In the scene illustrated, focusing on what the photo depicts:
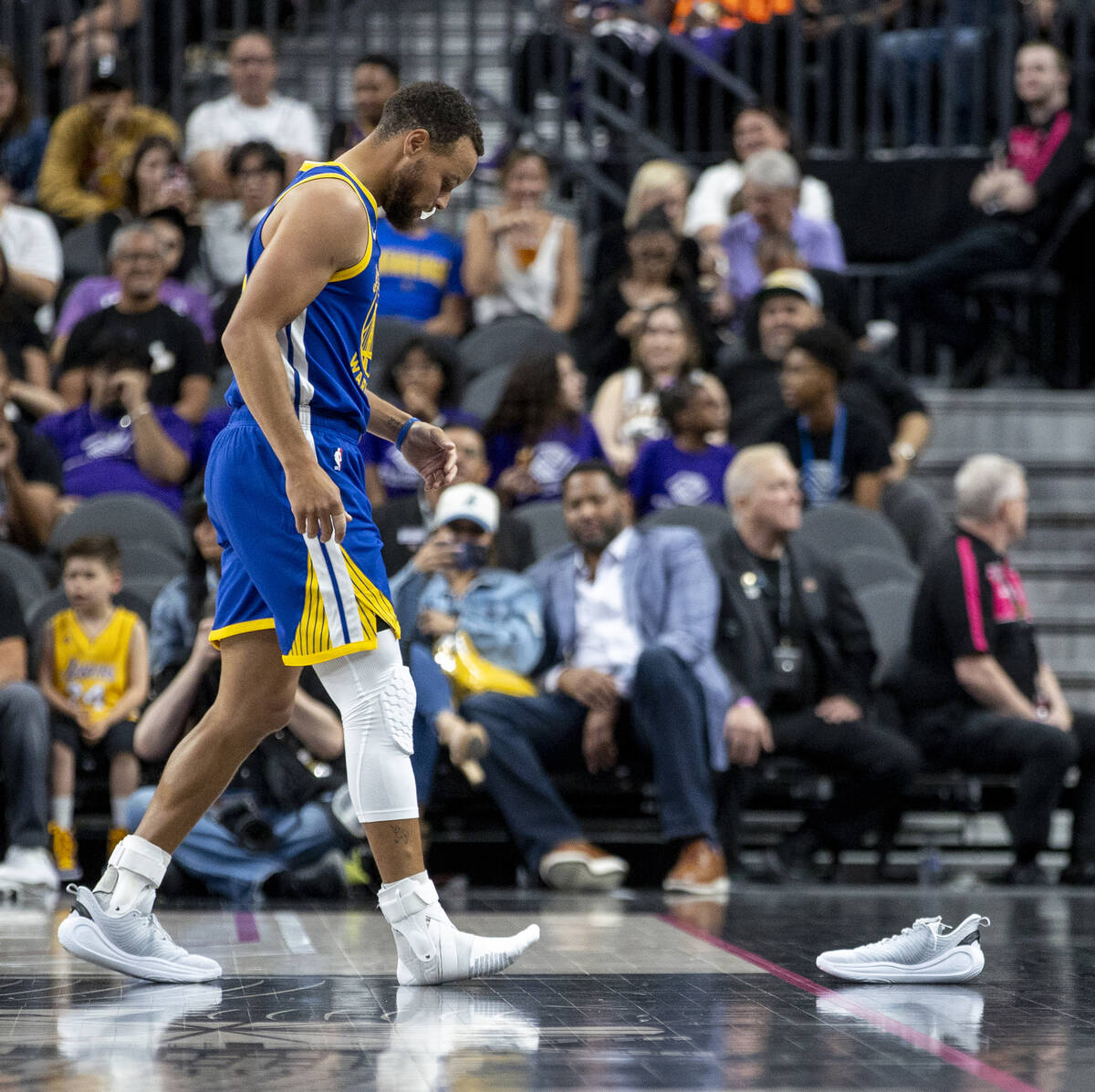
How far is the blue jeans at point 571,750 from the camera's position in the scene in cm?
651

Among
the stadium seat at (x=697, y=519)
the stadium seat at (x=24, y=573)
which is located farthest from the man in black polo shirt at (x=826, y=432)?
the stadium seat at (x=24, y=573)

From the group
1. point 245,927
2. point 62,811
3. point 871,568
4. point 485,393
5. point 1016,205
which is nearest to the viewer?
point 245,927

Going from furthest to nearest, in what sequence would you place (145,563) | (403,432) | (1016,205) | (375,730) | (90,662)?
(1016,205), (145,563), (90,662), (403,432), (375,730)

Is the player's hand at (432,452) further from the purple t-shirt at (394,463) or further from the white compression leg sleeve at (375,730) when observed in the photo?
the purple t-shirt at (394,463)

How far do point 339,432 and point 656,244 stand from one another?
573 cm

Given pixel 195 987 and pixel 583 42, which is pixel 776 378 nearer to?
pixel 583 42

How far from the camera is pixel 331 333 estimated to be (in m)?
3.84

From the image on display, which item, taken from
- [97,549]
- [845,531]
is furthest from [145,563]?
[845,531]

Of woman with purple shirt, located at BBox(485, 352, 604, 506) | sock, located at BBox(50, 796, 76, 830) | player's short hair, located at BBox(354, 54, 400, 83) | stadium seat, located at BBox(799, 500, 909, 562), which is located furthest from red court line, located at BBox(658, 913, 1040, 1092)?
player's short hair, located at BBox(354, 54, 400, 83)

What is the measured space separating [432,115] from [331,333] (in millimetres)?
498

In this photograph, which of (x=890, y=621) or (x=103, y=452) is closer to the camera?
(x=890, y=621)

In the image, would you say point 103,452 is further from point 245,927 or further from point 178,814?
point 178,814

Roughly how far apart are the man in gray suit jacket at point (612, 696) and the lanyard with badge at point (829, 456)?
1.18 m

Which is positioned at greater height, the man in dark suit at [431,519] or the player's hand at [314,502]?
the player's hand at [314,502]
